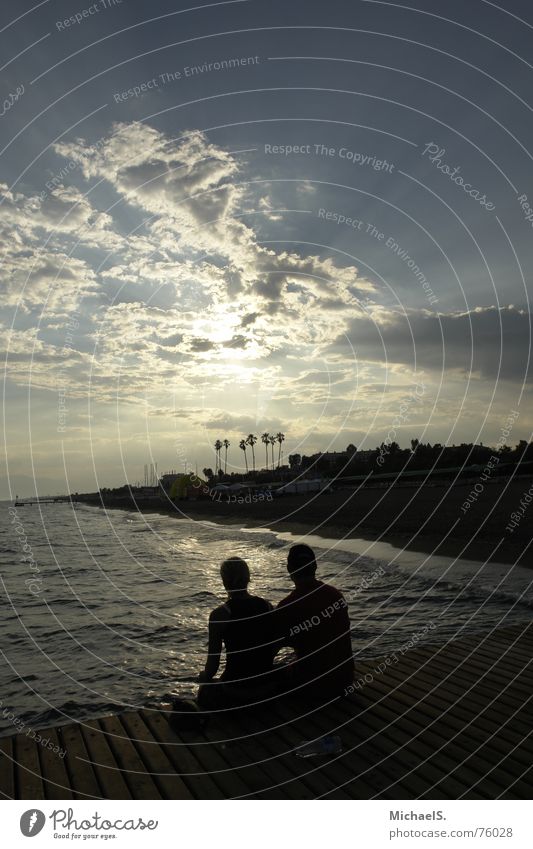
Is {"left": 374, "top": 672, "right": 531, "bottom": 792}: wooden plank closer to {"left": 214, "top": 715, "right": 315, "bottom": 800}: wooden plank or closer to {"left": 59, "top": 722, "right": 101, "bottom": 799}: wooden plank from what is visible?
{"left": 214, "top": 715, "right": 315, "bottom": 800}: wooden plank

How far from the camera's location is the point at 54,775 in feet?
17.8

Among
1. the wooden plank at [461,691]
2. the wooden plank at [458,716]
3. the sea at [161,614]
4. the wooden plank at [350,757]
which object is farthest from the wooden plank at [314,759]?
the sea at [161,614]

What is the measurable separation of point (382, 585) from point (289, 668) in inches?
526

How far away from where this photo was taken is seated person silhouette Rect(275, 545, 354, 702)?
6379 millimetres

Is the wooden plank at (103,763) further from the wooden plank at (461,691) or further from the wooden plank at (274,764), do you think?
the wooden plank at (461,691)

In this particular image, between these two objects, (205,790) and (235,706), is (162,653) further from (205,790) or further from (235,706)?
(205,790)

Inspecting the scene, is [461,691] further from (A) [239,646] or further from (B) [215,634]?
(B) [215,634]

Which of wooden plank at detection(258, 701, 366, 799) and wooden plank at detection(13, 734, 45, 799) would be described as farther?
wooden plank at detection(13, 734, 45, 799)

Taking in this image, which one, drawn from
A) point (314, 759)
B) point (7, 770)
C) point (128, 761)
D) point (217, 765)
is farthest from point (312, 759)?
point (7, 770)

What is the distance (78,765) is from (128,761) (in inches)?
18.5

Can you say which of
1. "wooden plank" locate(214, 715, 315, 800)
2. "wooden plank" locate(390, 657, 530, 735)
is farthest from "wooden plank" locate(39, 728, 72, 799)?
"wooden plank" locate(390, 657, 530, 735)

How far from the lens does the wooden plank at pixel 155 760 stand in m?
5.02

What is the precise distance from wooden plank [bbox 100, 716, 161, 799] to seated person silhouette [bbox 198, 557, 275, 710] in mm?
924

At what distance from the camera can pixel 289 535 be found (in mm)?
43531
